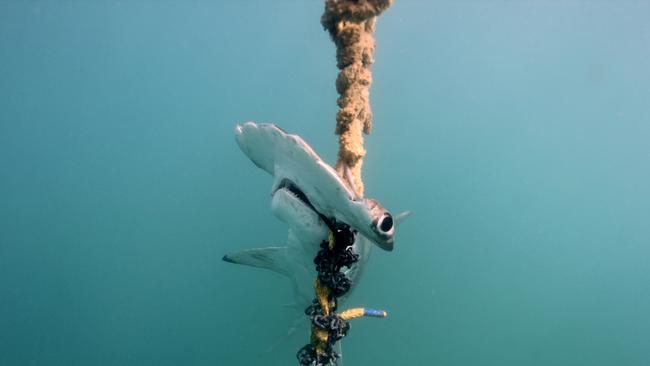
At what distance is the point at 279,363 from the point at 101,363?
10.8m

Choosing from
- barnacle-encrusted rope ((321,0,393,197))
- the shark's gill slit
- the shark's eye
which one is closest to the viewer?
the shark's eye

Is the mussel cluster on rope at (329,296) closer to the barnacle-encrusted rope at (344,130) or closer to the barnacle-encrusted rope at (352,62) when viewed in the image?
the barnacle-encrusted rope at (344,130)

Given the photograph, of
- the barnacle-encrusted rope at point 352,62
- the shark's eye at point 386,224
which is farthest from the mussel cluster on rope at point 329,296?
the shark's eye at point 386,224

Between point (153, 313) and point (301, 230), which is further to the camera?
point (153, 313)

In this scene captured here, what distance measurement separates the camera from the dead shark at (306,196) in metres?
2.09

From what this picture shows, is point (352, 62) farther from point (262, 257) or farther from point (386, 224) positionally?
point (262, 257)

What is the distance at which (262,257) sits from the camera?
5.38 meters

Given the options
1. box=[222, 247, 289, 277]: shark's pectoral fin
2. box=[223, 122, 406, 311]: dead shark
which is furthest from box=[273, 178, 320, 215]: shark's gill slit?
box=[222, 247, 289, 277]: shark's pectoral fin

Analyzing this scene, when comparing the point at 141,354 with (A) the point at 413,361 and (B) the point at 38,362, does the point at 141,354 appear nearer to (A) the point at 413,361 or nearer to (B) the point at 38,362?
(B) the point at 38,362

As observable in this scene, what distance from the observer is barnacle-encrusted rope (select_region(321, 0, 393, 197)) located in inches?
85.6

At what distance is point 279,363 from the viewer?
15164 mm

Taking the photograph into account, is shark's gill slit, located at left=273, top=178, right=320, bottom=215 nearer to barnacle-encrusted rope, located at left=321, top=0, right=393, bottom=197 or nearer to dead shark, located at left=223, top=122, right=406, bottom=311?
dead shark, located at left=223, top=122, right=406, bottom=311

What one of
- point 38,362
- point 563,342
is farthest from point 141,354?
point 563,342

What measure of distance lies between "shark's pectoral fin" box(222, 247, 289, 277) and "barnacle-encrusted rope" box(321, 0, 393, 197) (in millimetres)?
2898
